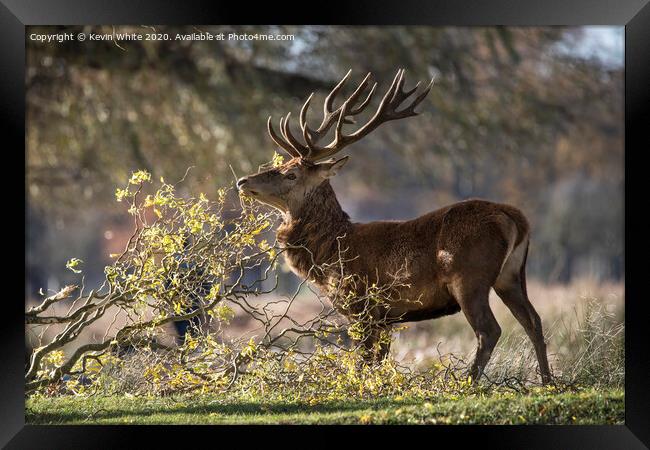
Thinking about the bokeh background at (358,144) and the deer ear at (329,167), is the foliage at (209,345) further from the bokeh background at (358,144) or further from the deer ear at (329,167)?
the bokeh background at (358,144)

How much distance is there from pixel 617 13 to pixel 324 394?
300cm

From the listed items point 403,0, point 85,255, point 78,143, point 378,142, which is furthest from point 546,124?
point 403,0

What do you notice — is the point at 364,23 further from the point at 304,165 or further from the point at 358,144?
the point at 358,144

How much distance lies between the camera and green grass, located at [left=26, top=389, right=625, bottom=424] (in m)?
5.61

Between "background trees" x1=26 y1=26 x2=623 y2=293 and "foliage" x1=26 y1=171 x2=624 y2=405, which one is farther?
"background trees" x1=26 y1=26 x2=623 y2=293

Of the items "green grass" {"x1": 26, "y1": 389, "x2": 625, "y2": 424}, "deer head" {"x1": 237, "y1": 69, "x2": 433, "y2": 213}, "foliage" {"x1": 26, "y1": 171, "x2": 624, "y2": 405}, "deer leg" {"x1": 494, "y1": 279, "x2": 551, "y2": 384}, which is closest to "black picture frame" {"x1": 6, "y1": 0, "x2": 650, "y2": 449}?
"green grass" {"x1": 26, "y1": 389, "x2": 625, "y2": 424}

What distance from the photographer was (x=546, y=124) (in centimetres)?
1539

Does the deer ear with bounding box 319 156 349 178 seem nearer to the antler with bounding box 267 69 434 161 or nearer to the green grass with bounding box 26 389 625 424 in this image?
the antler with bounding box 267 69 434 161

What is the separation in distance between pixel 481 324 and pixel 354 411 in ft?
3.49

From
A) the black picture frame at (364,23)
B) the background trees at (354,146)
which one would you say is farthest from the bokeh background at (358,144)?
the black picture frame at (364,23)

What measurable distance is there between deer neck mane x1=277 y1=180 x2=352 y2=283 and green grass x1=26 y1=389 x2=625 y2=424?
1.25 meters

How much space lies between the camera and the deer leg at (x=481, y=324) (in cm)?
618

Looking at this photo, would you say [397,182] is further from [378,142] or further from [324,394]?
[324,394]

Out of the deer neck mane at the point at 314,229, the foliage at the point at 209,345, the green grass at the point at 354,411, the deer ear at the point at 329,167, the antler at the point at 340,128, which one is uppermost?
the antler at the point at 340,128
